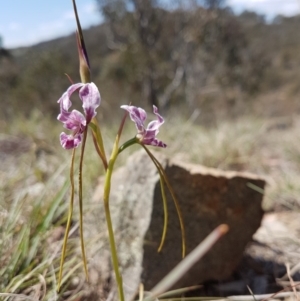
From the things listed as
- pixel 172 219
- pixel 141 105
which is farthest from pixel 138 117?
pixel 141 105

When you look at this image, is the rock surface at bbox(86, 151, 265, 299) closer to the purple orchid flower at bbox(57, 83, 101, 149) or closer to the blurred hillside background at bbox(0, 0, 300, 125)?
the purple orchid flower at bbox(57, 83, 101, 149)

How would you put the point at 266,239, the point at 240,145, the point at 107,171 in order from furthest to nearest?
the point at 240,145 → the point at 266,239 → the point at 107,171

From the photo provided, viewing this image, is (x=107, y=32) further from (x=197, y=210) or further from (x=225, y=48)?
(x=197, y=210)

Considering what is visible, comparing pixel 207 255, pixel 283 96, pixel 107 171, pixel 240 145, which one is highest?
pixel 107 171

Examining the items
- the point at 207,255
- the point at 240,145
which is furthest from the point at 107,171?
the point at 240,145

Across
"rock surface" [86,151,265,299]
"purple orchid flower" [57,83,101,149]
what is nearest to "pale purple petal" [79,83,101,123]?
"purple orchid flower" [57,83,101,149]

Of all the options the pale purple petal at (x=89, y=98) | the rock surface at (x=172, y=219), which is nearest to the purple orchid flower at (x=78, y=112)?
the pale purple petal at (x=89, y=98)
